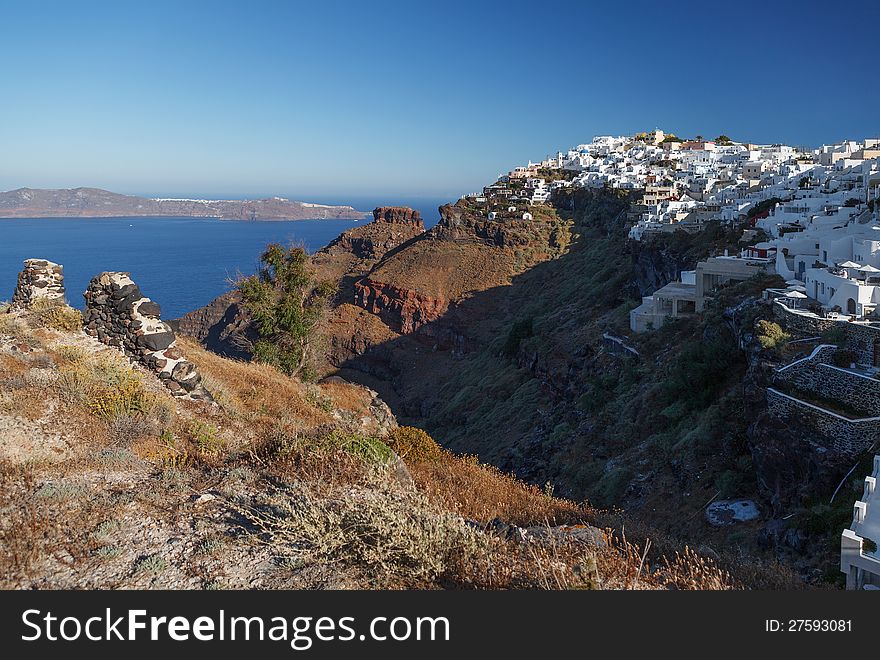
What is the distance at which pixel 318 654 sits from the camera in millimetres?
3539

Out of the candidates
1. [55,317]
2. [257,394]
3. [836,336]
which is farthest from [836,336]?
[55,317]

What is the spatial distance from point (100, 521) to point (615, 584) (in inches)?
169

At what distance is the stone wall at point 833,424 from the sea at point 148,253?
126ft

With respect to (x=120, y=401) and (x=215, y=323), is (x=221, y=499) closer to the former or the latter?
(x=120, y=401)

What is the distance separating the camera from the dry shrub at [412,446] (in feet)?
29.8

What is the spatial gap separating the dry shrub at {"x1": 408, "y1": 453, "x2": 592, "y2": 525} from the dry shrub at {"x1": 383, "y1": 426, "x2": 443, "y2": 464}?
0.47 feet

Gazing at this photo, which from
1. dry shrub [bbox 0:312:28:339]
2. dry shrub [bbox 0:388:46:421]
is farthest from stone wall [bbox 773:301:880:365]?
dry shrub [bbox 0:312:28:339]

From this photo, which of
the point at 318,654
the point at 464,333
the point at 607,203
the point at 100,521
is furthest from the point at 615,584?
the point at 607,203

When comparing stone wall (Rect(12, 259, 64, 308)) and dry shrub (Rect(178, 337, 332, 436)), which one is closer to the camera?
dry shrub (Rect(178, 337, 332, 436))

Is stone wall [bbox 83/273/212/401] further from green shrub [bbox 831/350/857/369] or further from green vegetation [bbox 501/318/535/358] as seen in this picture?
green vegetation [bbox 501/318/535/358]

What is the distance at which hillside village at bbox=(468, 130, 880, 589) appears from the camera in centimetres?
1238

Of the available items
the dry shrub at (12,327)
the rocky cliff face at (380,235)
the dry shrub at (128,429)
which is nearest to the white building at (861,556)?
the dry shrub at (128,429)

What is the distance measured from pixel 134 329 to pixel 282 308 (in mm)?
6440

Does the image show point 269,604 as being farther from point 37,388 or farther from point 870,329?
point 870,329
